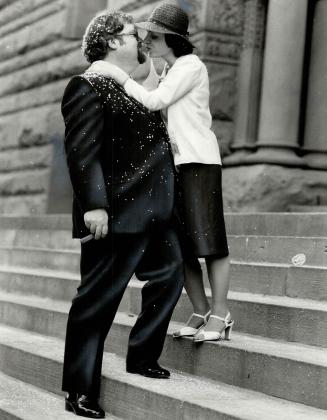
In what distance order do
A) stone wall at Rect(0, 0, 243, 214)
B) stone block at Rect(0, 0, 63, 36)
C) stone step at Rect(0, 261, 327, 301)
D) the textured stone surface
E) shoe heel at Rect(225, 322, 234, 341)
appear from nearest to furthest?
shoe heel at Rect(225, 322, 234, 341)
stone step at Rect(0, 261, 327, 301)
the textured stone surface
stone wall at Rect(0, 0, 243, 214)
stone block at Rect(0, 0, 63, 36)

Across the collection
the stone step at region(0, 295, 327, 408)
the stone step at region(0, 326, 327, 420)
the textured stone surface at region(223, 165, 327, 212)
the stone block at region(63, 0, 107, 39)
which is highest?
the stone block at region(63, 0, 107, 39)

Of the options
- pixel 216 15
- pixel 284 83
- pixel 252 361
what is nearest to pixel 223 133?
pixel 284 83

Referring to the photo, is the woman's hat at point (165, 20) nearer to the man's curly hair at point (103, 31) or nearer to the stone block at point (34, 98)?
the man's curly hair at point (103, 31)

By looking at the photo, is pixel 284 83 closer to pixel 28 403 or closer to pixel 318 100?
pixel 318 100

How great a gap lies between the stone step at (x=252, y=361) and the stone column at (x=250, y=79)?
3068 mm

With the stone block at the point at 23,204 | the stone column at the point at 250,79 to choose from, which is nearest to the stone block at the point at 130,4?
the stone column at the point at 250,79

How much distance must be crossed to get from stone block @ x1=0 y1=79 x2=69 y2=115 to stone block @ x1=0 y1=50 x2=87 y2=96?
69mm

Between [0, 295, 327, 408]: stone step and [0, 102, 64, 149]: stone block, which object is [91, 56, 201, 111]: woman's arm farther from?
[0, 102, 64, 149]: stone block

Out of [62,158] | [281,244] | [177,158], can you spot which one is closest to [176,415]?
[177,158]

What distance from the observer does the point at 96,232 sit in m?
4.01

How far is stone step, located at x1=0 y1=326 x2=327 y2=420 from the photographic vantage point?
3701 mm

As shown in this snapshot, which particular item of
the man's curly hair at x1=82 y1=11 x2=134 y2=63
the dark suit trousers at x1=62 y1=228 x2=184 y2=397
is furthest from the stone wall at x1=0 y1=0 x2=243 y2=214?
the dark suit trousers at x1=62 y1=228 x2=184 y2=397

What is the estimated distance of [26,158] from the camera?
36.8 ft

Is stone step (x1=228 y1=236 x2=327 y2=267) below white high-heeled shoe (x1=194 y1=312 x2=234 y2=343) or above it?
above
